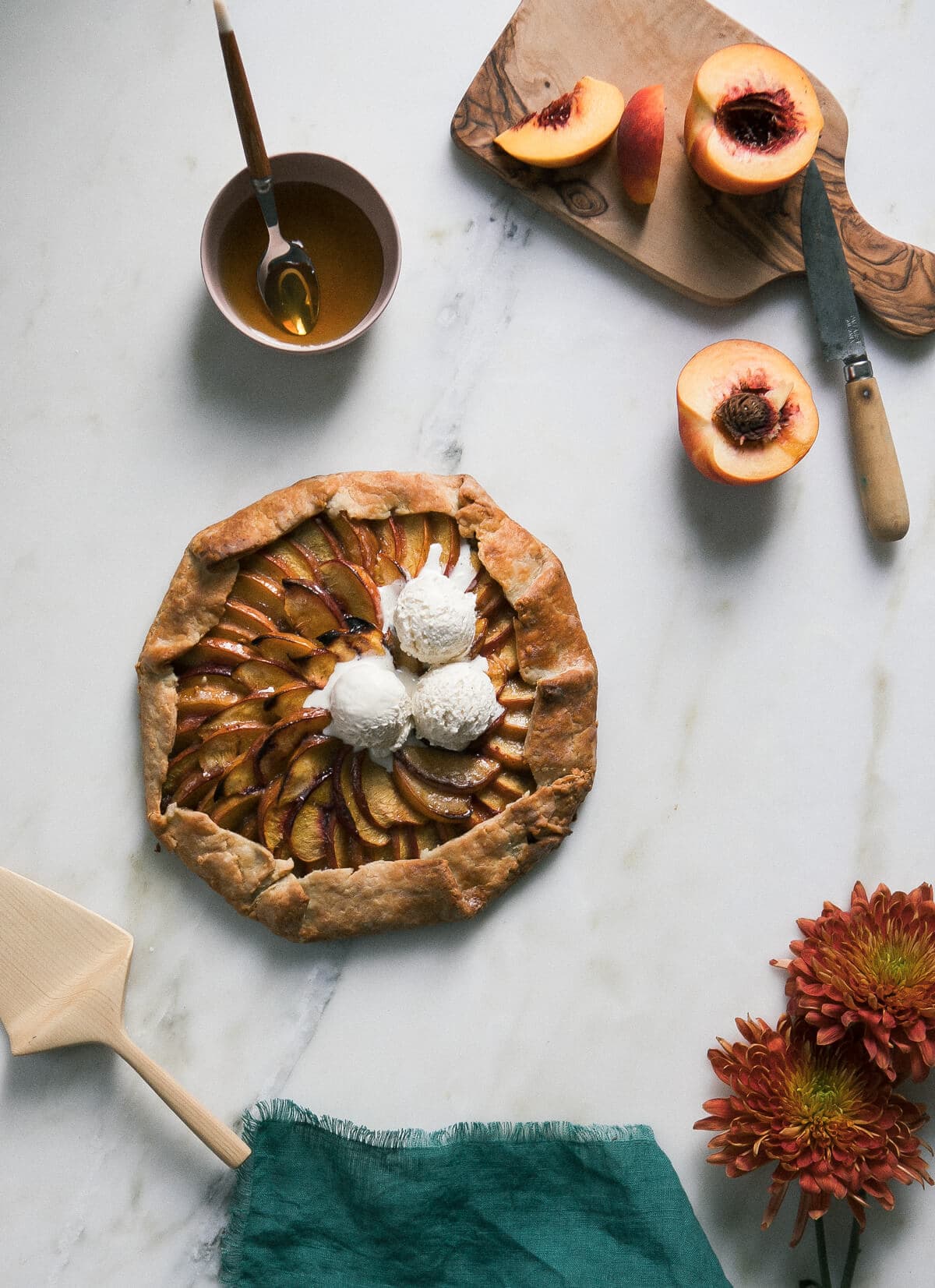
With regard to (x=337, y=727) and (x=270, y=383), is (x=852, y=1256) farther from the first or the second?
(x=270, y=383)

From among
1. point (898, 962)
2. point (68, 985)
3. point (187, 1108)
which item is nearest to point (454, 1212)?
point (187, 1108)

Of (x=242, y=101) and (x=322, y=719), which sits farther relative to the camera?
(x=322, y=719)

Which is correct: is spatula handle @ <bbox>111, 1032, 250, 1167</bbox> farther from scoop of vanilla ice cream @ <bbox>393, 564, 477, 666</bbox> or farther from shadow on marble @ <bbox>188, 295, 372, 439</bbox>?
shadow on marble @ <bbox>188, 295, 372, 439</bbox>

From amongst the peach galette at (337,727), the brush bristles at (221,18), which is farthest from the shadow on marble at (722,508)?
the brush bristles at (221,18)

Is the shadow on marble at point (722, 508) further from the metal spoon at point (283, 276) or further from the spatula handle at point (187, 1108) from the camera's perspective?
the spatula handle at point (187, 1108)

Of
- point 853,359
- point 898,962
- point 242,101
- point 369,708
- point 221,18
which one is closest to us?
point 221,18

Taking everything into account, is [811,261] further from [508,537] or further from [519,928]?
[519,928]

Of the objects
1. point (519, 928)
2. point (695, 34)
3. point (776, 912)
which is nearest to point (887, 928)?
point (776, 912)
